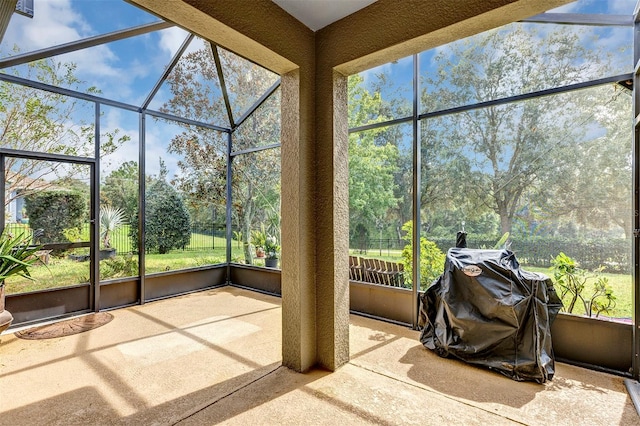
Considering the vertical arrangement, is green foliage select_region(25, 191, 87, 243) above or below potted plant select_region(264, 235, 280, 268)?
above

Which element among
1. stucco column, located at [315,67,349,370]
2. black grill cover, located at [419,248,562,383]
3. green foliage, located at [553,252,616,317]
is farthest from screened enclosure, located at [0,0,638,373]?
stucco column, located at [315,67,349,370]

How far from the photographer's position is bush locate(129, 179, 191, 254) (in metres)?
4.67

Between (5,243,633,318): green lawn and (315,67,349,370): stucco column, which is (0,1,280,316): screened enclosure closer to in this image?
(5,243,633,318): green lawn

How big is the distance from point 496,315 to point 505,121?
2187mm

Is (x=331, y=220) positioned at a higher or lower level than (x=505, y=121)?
lower

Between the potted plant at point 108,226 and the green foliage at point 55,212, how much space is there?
226 mm

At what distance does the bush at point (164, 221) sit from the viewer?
15.3 ft

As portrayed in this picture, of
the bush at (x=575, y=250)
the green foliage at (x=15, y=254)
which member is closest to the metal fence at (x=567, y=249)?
the bush at (x=575, y=250)

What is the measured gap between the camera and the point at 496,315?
8.46 feet

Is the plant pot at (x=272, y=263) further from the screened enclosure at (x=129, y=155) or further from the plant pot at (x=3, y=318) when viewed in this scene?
the plant pot at (x=3, y=318)

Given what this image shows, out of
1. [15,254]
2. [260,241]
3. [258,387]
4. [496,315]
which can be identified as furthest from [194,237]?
[496,315]

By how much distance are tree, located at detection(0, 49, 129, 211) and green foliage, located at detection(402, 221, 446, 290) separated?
449 cm

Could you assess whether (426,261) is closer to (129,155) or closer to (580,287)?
(580,287)

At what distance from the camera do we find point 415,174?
3615 millimetres
